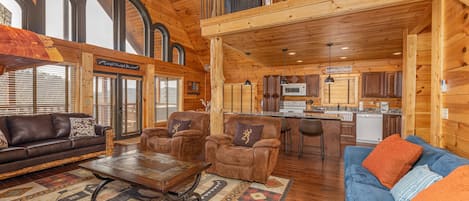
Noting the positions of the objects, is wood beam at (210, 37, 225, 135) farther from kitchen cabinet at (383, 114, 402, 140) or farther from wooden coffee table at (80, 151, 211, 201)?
kitchen cabinet at (383, 114, 402, 140)

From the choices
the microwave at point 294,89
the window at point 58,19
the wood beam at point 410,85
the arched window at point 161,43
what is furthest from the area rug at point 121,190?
the arched window at point 161,43

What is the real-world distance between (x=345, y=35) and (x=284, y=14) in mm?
1466

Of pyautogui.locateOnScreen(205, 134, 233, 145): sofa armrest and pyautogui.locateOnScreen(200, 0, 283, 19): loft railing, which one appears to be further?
pyautogui.locateOnScreen(200, 0, 283, 19): loft railing

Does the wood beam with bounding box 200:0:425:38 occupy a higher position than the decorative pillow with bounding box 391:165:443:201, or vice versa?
the wood beam with bounding box 200:0:425:38

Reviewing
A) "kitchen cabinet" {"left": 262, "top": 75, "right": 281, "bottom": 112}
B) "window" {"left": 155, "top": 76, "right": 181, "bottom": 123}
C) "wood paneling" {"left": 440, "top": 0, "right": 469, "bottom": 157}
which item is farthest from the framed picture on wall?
"wood paneling" {"left": 440, "top": 0, "right": 469, "bottom": 157}

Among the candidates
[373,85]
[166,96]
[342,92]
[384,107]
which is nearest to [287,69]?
[342,92]

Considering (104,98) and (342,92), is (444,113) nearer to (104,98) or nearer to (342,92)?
(342,92)

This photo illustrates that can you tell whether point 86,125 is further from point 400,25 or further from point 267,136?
point 400,25

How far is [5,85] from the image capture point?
4.32 meters

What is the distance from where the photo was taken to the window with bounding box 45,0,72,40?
500cm

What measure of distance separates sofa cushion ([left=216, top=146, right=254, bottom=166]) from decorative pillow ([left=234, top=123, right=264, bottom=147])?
301 mm

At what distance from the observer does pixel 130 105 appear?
6711 mm

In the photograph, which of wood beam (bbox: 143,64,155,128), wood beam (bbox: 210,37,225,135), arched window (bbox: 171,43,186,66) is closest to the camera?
wood beam (bbox: 210,37,225,135)

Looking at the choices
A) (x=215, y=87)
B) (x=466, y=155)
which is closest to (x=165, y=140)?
(x=215, y=87)
